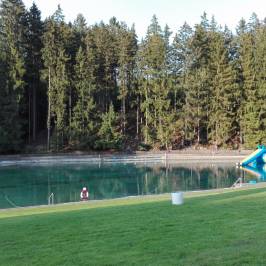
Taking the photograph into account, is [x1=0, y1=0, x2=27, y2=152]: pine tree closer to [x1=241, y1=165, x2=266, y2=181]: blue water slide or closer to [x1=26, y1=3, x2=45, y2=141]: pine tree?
[x1=26, y1=3, x2=45, y2=141]: pine tree

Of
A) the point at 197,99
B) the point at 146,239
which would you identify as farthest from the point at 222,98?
the point at 146,239

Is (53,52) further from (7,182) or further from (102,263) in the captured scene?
(102,263)

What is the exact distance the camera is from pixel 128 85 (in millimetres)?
53781

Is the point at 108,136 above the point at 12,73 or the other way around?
the other way around

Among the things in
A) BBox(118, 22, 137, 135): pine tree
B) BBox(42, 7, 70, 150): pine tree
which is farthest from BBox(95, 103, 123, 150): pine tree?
BBox(42, 7, 70, 150): pine tree

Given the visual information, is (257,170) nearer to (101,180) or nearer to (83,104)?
(101,180)

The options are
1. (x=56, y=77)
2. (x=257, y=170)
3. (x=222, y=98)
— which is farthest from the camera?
(x=222, y=98)

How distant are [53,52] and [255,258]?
1827 inches

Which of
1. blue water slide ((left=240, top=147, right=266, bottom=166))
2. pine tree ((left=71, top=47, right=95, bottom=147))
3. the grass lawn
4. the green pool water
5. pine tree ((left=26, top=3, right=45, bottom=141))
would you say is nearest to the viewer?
the grass lawn

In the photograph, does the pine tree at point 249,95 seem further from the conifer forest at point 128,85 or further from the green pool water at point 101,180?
the green pool water at point 101,180

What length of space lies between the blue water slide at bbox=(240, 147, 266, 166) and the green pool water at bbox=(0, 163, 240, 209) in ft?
3.51

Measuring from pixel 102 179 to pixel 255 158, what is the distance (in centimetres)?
1418

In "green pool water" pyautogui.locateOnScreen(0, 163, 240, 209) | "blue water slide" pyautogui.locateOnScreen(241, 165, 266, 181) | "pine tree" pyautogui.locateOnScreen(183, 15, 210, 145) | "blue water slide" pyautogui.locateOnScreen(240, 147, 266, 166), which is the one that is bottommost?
"green pool water" pyautogui.locateOnScreen(0, 163, 240, 209)

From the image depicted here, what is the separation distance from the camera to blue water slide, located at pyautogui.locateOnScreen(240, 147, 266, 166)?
3667 centimetres
